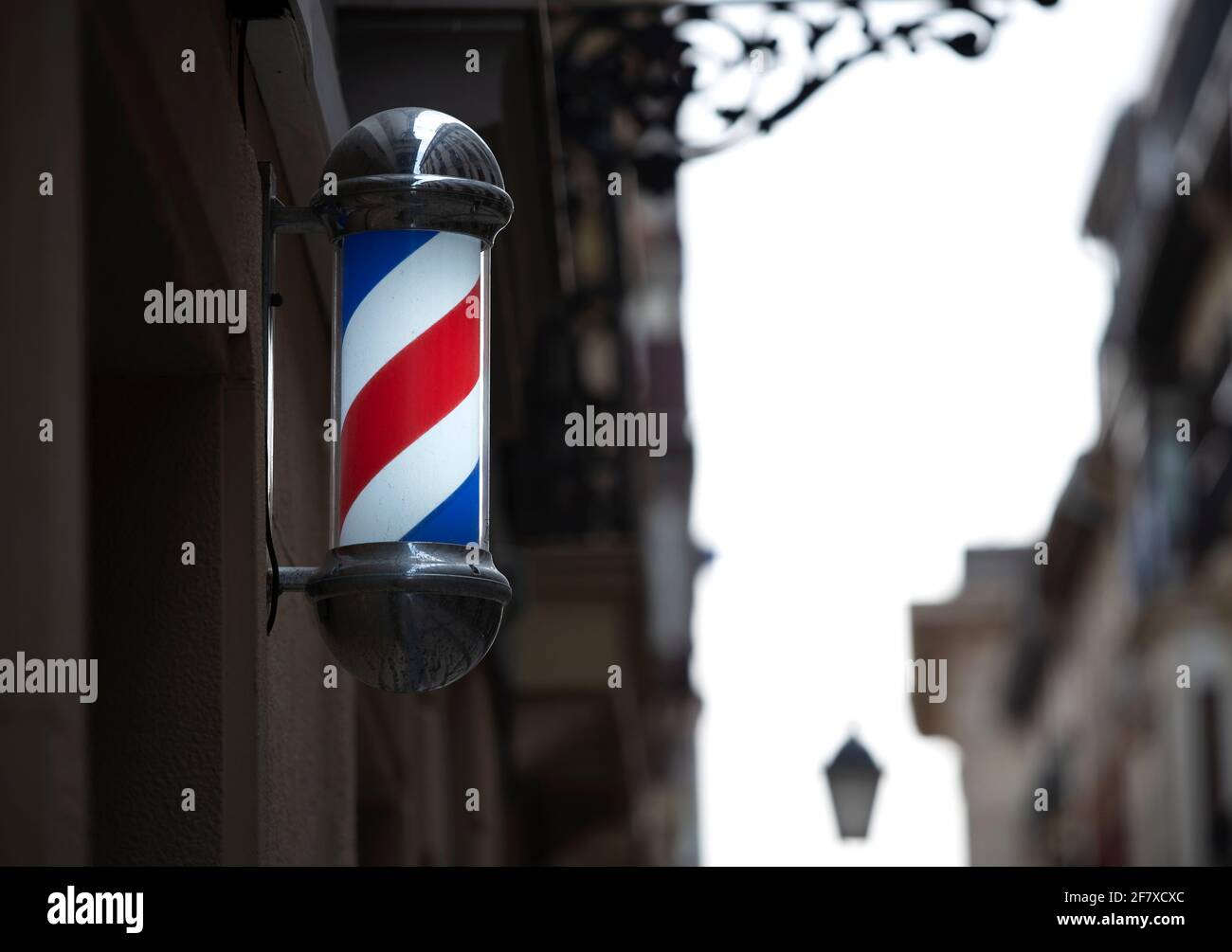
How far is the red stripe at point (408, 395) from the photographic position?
2.82m

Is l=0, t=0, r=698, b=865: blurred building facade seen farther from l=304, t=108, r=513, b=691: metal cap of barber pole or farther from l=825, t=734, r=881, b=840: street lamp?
l=825, t=734, r=881, b=840: street lamp

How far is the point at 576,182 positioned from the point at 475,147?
831 cm

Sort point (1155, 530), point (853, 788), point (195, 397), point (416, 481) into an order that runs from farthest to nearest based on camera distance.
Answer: point (1155, 530)
point (853, 788)
point (195, 397)
point (416, 481)

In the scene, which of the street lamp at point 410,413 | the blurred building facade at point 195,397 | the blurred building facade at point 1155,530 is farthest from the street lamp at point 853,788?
the street lamp at point 410,413

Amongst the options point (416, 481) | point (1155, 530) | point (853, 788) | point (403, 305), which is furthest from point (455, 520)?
point (1155, 530)

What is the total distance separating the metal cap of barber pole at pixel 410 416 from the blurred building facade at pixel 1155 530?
14.7 meters

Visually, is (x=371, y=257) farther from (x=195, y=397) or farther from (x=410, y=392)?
(x=195, y=397)

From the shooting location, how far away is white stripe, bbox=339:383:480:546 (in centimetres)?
280

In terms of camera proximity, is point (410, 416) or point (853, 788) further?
point (853, 788)

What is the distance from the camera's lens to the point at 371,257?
9.45 ft

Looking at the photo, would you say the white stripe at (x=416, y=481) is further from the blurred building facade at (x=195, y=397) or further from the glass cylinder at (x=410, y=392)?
the blurred building facade at (x=195, y=397)

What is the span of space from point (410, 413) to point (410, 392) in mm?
24
